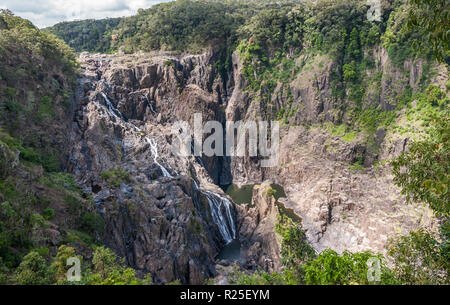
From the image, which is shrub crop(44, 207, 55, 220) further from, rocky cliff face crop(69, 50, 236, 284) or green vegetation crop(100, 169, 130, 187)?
green vegetation crop(100, 169, 130, 187)

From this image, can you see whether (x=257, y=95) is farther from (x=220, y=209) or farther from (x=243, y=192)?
(x=220, y=209)

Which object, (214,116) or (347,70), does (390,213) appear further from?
(214,116)

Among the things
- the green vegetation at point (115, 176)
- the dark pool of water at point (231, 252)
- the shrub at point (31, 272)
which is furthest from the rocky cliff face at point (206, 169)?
the shrub at point (31, 272)

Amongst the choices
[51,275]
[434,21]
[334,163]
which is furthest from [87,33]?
[434,21]

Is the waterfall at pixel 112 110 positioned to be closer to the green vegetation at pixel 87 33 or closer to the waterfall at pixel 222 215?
the waterfall at pixel 222 215
